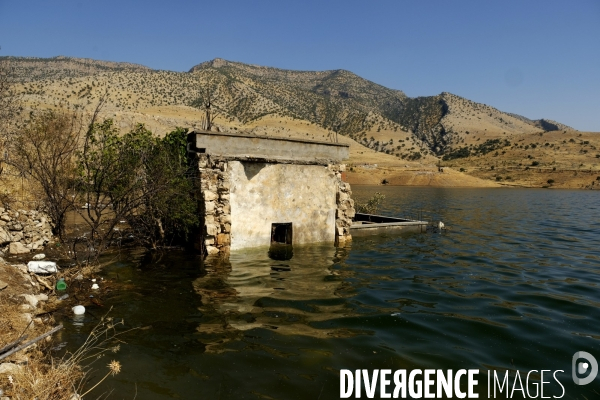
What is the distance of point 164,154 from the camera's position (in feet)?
42.9

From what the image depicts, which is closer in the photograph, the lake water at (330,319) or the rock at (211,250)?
the lake water at (330,319)

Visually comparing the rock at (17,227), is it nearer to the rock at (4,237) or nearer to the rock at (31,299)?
the rock at (4,237)

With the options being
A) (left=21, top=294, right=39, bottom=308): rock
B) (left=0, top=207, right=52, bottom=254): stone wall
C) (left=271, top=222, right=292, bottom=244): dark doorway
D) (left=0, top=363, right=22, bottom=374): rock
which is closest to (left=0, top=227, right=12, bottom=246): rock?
(left=0, top=207, right=52, bottom=254): stone wall

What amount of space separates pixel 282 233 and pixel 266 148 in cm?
377

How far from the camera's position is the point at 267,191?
1362 cm

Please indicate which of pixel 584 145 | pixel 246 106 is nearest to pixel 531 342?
pixel 246 106

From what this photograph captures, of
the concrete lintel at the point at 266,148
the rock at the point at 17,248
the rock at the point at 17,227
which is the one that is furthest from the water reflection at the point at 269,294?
the rock at the point at 17,227

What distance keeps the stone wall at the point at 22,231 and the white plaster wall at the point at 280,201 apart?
7016 millimetres

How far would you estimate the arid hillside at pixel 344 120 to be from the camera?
7375cm

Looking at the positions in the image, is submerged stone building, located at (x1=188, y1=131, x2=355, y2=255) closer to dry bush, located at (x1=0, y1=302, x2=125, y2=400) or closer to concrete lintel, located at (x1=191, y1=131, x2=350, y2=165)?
concrete lintel, located at (x1=191, y1=131, x2=350, y2=165)

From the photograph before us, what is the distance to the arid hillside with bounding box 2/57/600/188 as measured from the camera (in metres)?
73.8

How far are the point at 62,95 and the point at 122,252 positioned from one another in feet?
261

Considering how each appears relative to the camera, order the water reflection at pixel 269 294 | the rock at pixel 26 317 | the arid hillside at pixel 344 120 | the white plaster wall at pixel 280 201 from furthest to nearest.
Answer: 1. the arid hillside at pixel 344 120
2. the white plaster wall at pixel 280 201
3. the water reflection at pixel 269 294
4. the rock at pixel 26 317

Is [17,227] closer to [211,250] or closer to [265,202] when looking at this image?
[211,250]
